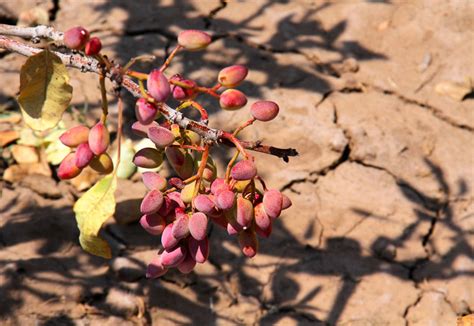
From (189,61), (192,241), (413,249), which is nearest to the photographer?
(192,241)

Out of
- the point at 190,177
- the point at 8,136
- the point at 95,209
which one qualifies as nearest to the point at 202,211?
the point at 190,177

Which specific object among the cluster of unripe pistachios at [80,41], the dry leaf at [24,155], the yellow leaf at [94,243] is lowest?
the dry leaf at [24,155]

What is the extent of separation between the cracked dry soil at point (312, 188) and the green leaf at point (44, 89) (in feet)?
3.40

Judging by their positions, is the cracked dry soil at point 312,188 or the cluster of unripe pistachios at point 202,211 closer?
the cluster of unripe pistachios at point 202,211

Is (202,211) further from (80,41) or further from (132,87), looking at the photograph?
(80,41)

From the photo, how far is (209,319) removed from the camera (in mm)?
2447

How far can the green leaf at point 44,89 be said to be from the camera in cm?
152

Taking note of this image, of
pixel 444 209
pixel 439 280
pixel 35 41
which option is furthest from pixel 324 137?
pixel 35 41

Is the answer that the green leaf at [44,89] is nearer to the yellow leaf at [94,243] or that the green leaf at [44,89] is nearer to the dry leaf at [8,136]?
the yellow leaf at [94,243]

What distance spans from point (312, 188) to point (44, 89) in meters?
1.48

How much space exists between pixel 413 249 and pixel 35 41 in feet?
5.68

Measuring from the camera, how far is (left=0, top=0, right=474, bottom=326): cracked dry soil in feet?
8.11

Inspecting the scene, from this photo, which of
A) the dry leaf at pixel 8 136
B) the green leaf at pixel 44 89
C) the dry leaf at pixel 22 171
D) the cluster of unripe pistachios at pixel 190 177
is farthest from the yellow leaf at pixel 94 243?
the dry leaf at pixel 8 136

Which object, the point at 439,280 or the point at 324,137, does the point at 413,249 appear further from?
the point at 324,137
